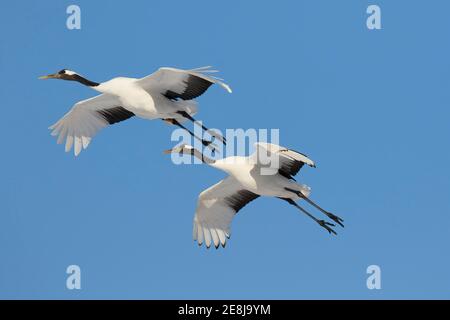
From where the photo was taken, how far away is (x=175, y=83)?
23344 millimetres

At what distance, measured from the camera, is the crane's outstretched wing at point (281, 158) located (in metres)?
21.4

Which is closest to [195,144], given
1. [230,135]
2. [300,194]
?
[230,135]

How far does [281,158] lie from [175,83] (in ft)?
8.29

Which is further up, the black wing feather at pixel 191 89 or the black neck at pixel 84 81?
the black neck at pixel 84 81

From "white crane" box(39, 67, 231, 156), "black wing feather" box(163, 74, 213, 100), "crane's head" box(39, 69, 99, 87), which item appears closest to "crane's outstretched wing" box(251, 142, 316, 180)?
"white crane" box(39, 67, 231, 156)

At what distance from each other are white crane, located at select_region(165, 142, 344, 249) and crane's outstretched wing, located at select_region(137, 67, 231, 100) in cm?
129

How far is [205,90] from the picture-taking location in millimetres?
23453

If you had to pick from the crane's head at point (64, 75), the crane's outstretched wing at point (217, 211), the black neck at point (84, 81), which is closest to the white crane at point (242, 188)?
the crane's outstretched wing at point (217, 211)

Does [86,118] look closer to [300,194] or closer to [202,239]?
[202,239]

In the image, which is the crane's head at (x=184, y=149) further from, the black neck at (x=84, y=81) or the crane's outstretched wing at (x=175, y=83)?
the black neck at (x=84, y=81)

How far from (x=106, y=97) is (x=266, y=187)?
4.20m

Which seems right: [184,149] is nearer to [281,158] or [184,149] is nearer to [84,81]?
[281,158]

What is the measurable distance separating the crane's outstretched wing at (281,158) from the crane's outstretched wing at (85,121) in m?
4.01

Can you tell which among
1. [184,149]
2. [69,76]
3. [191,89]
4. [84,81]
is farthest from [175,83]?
[69,76]
